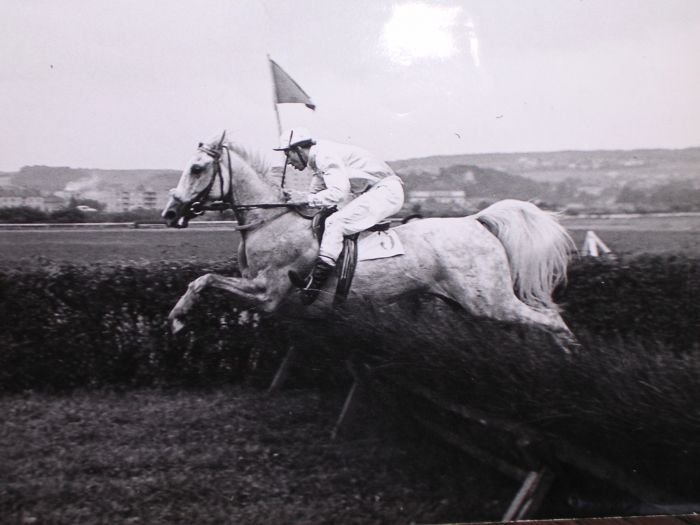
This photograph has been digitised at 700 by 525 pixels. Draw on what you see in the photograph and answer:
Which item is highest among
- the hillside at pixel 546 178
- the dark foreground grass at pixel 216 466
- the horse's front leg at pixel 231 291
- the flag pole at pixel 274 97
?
the flag pole at pixel 274 97

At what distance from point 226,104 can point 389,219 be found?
90cm

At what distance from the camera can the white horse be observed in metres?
3.09

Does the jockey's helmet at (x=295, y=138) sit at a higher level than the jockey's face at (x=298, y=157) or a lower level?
higher

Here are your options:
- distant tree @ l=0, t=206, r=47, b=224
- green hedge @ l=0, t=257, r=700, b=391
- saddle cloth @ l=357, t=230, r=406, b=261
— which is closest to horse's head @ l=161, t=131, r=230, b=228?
green hedge @ l=0, t=257, r=700, b=391

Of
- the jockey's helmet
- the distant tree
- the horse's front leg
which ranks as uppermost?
the jockey's helmet

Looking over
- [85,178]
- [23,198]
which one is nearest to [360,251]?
[85,178]

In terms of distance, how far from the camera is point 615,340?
11.1ft

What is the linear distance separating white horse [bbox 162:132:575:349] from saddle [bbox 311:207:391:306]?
3 cm

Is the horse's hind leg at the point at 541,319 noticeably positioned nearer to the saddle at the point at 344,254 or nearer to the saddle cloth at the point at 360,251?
the saddle cloth at the point at 360,251

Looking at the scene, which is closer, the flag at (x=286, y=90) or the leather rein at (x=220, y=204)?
the leather rein at (x=220, y=204)

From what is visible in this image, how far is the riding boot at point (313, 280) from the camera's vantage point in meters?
3.11

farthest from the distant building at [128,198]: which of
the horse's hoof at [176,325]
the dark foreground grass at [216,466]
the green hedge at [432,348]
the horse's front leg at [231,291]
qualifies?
the dark foreground grass at [216,466]

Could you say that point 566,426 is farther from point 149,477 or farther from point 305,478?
point 149,477

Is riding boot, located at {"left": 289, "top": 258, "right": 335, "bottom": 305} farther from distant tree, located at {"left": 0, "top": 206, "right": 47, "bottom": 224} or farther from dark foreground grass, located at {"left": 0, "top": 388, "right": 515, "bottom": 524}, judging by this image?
distant tree, located at {"left": 0, "top": 206, "right": 47, "bottom": 224}
